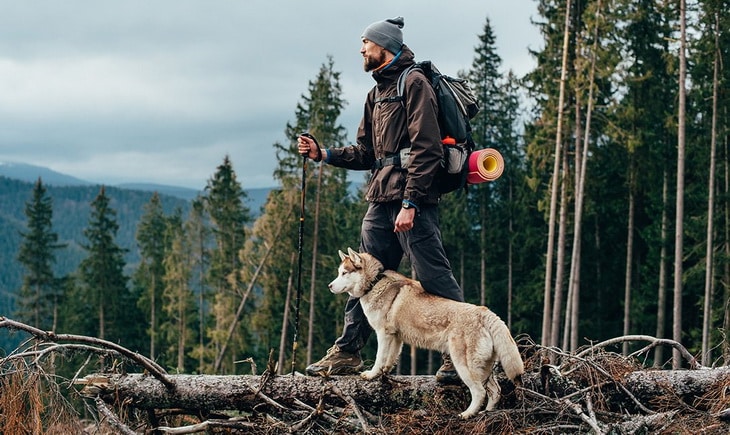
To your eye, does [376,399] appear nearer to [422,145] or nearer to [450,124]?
[422,145]

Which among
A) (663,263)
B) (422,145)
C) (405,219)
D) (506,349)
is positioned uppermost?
(422,145)

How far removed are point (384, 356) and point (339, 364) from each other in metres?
0.55

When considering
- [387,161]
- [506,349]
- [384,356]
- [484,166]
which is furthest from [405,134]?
[506,349]

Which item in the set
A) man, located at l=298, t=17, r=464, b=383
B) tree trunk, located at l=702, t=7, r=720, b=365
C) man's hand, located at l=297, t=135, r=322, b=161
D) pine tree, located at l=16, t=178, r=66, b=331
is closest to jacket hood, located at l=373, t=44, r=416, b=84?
man, located at l=298, t=17, r=464, b=383

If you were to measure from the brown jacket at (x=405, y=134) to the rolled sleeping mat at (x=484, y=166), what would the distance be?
35cm

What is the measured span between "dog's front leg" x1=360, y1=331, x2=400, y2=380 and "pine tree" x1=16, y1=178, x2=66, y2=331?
40.6 m

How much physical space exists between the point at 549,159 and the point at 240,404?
22323 mm

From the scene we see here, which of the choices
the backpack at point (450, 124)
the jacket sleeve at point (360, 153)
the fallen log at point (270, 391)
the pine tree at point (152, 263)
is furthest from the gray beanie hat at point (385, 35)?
the pine tree at point (152, 263)

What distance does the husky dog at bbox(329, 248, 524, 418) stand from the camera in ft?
19.3

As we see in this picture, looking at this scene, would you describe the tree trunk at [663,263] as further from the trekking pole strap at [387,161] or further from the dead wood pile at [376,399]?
the trekking pole strap at [387,161]

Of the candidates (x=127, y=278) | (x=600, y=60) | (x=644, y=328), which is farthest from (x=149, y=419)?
(x=127, y=278)

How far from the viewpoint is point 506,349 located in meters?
5.84

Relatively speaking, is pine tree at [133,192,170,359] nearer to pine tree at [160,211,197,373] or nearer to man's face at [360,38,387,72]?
→ pine tree at [160,211,197,373]

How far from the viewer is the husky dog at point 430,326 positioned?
5.89m
